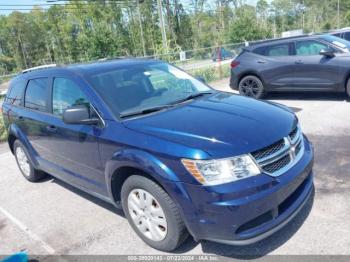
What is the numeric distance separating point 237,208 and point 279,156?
0.63 meters

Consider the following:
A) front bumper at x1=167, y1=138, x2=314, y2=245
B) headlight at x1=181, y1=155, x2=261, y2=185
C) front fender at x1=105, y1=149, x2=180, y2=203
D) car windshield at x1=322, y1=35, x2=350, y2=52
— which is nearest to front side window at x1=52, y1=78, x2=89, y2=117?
front fender at x1=105, y1=149, x2=180, y2=203

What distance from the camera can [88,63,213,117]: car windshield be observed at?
12.0 feet

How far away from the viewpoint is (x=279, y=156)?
119 inches

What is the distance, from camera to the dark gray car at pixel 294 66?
27.0ft

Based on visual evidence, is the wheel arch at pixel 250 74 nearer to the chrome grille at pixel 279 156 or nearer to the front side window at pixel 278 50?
the front side window at pixel 278 50

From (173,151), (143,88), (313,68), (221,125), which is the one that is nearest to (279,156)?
(221,125)

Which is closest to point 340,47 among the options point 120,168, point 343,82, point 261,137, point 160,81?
point 343,82

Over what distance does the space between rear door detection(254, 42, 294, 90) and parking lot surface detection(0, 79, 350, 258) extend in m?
3.09

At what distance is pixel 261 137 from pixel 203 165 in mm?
583

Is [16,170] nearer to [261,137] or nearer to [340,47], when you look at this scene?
[261,137]

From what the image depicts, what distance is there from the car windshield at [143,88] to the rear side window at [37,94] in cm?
106

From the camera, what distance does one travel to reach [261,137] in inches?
118

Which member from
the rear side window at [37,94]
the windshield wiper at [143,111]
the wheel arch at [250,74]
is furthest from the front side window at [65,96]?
the wheel arch at [250,74]

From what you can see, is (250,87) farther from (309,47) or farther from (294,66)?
(309,47)
